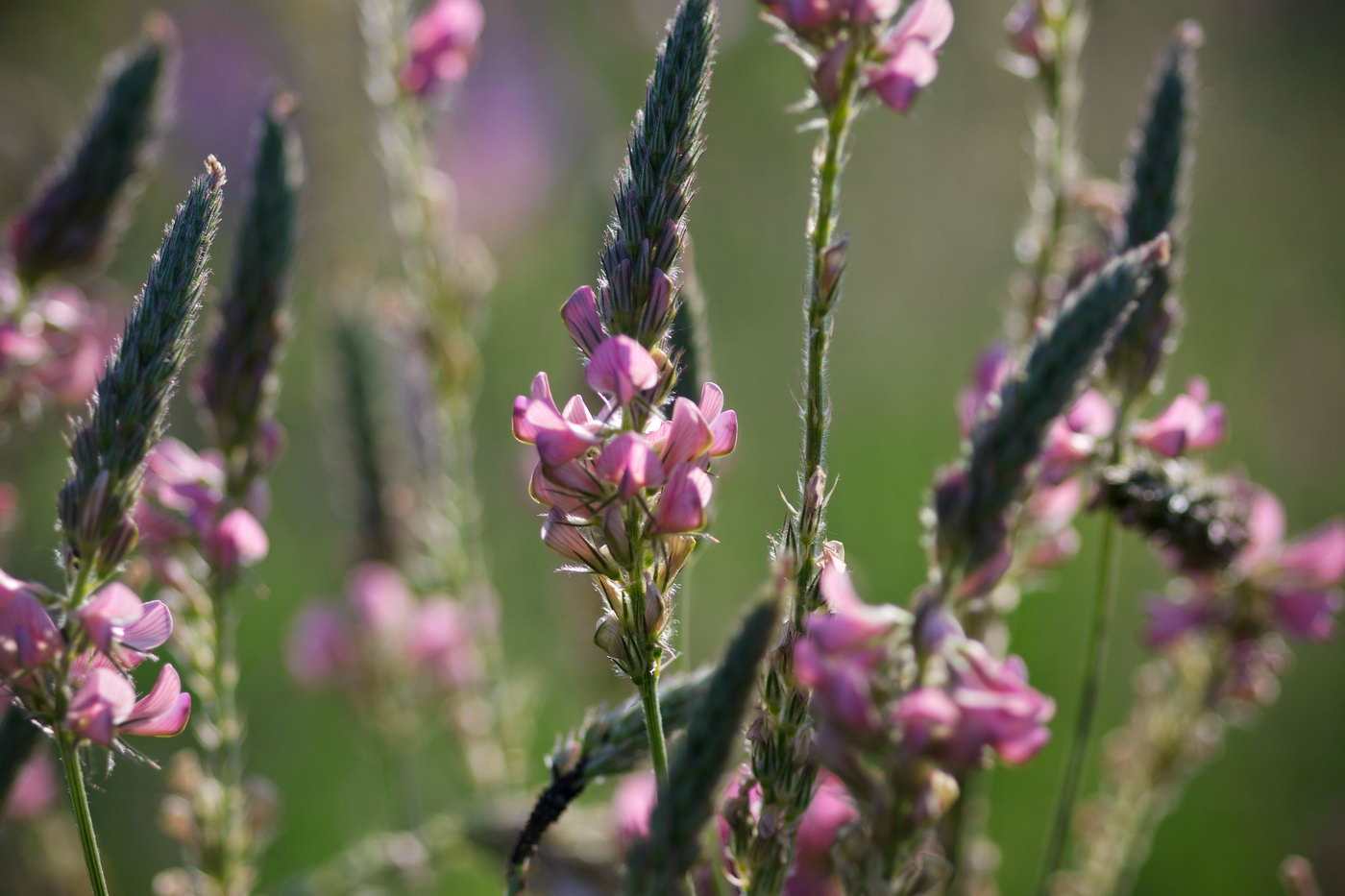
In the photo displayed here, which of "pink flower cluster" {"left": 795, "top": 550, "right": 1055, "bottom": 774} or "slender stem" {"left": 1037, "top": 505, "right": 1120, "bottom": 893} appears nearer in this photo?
"pink flower cluster" {"left": 795, "top": 550, "right": 1055, "bottom": 774}

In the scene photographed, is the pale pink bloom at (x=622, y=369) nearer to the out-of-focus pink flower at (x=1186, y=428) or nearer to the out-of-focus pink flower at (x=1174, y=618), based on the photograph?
the out-of-focus pink flower at (x=1186, y=428)

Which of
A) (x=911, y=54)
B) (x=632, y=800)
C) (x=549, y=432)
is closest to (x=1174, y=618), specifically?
(x=632, y=800)

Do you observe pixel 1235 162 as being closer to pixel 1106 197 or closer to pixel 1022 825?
pixel 1022 825

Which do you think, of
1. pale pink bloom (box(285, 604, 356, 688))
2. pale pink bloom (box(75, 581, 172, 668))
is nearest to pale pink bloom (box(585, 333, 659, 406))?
pale pink bloom (box(75, 581, 172, 668))

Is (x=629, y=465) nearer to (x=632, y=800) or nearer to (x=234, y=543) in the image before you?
(x=234, y=543)

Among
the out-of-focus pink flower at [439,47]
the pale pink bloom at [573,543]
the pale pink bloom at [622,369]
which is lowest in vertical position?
the pale pink bloom at [573,543]

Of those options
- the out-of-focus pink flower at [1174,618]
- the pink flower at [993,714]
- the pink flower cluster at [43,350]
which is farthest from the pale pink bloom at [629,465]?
the out-of-focus pink flower at [1174,618]

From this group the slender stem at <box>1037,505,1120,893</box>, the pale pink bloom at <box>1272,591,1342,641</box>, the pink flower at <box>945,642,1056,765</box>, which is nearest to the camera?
the pink flower at <box>945,642,1056,765</box>

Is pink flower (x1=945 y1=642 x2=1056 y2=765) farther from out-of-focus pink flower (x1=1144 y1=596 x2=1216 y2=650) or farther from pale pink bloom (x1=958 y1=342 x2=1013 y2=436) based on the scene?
out-of-focus pink flower (x1=1144 y1=596 x2=1216 y2=650)
